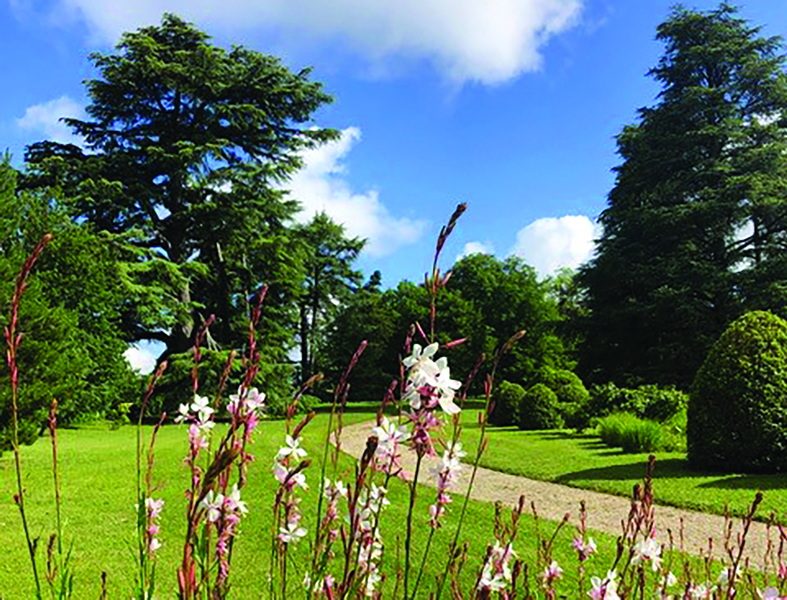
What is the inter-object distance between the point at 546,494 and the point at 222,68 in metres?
19.5

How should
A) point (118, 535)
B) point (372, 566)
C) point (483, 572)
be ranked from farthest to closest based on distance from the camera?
point (118, 535) < point (372, 566) < point (483, 572)

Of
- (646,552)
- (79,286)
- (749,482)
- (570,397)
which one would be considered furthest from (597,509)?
(79,286)

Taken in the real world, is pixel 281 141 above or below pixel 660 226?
above

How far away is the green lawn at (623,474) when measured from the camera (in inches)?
290

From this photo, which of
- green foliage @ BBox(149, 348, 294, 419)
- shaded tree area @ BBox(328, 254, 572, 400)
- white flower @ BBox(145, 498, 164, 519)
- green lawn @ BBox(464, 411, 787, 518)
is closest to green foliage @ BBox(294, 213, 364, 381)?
shaded tree area @ BBox(328, 254, 572, 400)

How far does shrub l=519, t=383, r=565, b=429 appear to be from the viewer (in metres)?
16.8

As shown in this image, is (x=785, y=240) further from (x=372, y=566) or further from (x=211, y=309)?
(x=372, y=566)

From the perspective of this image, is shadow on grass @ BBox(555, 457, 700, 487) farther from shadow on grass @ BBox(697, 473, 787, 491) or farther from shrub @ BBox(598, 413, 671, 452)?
shrub @ BBox(598, 413, 671, 452)

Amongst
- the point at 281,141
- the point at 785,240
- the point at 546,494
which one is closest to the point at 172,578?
the point at 546,494

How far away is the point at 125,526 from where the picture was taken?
6.43 meters

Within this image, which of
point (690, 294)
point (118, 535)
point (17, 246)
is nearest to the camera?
point (118, 535)

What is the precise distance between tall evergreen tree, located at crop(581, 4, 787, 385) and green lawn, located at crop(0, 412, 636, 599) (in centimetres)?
1652

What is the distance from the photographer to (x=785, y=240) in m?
23.8

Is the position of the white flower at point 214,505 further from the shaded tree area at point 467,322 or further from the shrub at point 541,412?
the shaded tree area at point 467,322
